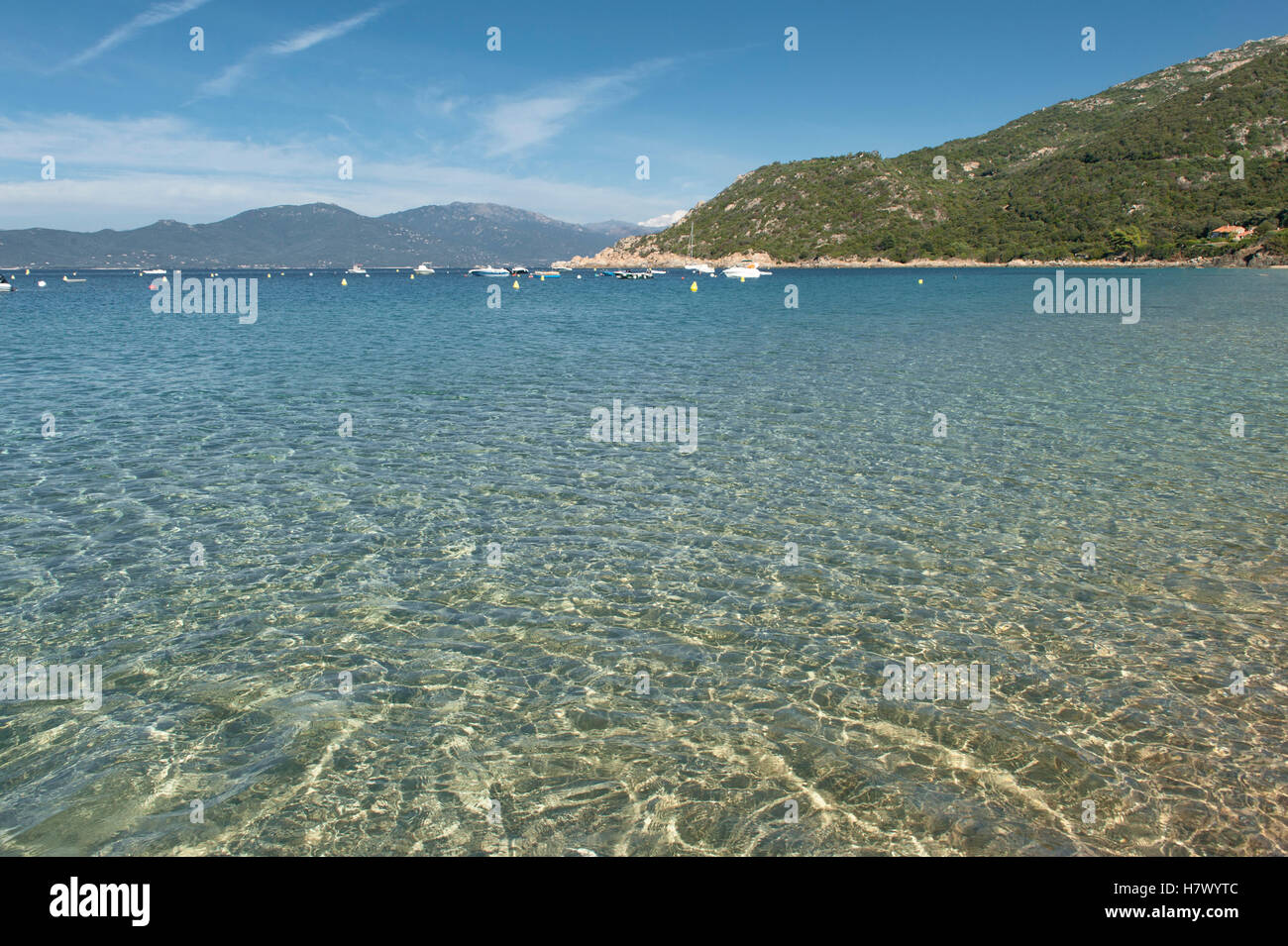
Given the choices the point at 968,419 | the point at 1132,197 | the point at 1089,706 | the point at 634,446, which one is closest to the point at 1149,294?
the point at 968,419

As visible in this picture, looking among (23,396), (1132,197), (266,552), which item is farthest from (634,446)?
(1132,197)

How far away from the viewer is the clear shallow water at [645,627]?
6555 mm

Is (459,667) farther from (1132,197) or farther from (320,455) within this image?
(1132,197)

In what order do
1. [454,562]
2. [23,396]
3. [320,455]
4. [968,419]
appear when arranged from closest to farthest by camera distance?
[454,562] < [320,455] < [968,419] < [23,396]

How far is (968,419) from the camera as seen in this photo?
2170 cm

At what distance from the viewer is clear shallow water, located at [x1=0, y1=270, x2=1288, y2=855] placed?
6.55 meters

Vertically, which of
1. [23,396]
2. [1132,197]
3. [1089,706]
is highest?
[1132,197]

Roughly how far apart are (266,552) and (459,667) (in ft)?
17.7

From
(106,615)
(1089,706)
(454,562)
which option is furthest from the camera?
(454,562)

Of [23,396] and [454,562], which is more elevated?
[23,396]

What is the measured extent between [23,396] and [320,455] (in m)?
16.6

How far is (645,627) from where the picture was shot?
9859 mm
